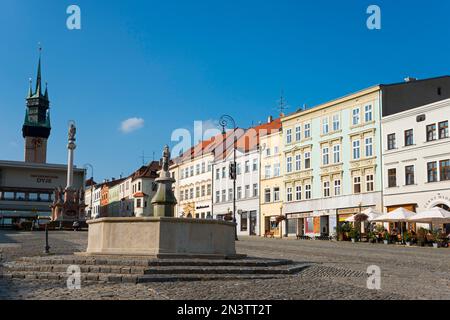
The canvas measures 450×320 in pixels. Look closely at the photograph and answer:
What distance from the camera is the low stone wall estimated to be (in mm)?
14578

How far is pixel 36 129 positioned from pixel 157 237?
112 metres

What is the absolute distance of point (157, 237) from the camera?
1456cm

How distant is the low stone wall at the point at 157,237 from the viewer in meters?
14.6

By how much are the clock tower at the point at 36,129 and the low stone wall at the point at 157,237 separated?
11040cm

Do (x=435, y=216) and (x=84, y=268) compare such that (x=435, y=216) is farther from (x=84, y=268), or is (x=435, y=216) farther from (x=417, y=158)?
(x=84, y=268)

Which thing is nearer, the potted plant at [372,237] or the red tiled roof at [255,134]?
the potted plant at [372,237]

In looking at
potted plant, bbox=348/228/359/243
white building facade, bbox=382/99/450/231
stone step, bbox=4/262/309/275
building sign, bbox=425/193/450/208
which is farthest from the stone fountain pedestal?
potted plant, bbox=348/228/359/243

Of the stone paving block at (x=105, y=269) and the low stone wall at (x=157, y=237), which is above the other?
the low stone wall at (x=157, y=237)

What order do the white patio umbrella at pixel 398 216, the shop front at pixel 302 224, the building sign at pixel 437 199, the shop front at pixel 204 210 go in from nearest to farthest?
the white patio umbrella at pixel 398 216
the building sign at pixel 437 199
the shop front at pixel 302 224
the shop front at pixel 204 210

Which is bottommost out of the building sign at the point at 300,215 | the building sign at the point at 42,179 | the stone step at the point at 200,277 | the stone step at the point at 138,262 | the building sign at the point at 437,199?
the stone step at the point at 200,277

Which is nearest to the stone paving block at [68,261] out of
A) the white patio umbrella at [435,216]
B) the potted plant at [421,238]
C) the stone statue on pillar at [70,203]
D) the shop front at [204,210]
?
the white patio umbrella at [435,216]

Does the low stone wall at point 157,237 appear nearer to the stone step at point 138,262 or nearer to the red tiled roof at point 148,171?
the stone step at point 138,262

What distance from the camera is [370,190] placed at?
4281 cm

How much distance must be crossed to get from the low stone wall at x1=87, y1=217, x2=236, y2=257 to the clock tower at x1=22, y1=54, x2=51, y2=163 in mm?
110396
